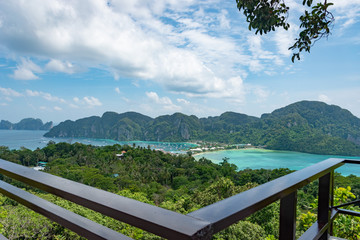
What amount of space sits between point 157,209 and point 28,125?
112992 millimetres

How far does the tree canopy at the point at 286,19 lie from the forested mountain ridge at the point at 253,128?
1877 inches

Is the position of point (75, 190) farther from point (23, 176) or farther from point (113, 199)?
point (23, 176)

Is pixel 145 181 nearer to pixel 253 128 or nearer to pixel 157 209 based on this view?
pixel 157 209

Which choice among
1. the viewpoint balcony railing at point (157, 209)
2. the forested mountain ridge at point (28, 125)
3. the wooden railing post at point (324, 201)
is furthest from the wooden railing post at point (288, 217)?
the forested mountain ridge at point (28, 125)

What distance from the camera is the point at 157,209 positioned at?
380 mm

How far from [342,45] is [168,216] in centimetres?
2391

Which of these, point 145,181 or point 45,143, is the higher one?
point 45,143

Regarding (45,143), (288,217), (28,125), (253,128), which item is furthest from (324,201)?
(28,125)

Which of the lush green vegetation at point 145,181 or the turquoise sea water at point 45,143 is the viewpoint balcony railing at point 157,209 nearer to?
the lush green vegetation at point 145,181

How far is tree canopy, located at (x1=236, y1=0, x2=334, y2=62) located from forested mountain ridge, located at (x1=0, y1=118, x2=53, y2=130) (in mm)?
107273

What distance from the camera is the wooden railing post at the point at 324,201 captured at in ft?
3.34

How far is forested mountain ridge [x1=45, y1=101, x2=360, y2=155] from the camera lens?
50.4 meters

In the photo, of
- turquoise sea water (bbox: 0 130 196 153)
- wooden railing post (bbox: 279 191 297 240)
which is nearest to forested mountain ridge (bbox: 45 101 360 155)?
turquoise sea water (bbox: 0 130 196 153)

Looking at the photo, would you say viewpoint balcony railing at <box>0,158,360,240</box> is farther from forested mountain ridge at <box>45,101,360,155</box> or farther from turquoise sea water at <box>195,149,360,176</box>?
forested mountain ridge at <box>45,101,360,155</box>
